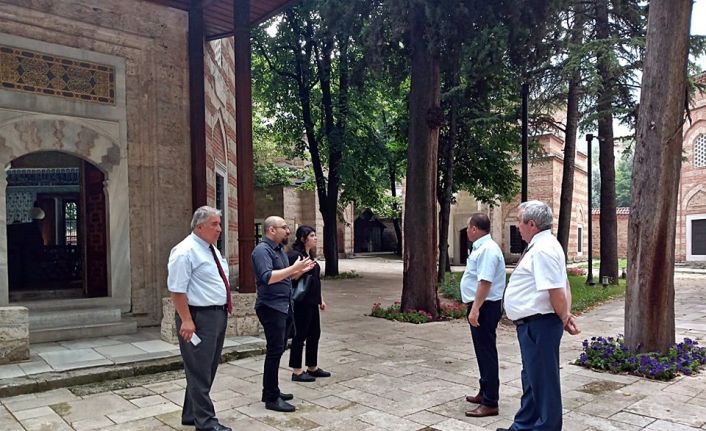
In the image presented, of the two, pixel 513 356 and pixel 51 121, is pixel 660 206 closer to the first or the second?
pixel 513 356

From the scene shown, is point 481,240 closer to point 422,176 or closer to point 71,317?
point 422,176

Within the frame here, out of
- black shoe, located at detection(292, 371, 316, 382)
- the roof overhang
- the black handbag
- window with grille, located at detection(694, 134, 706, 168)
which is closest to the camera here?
the black handbag

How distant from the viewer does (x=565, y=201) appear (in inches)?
651

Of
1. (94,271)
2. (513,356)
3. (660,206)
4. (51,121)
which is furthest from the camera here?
(94,271)

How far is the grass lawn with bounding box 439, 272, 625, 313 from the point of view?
41.9 feet

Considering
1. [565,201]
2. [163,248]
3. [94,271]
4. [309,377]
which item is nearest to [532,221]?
[309,377]

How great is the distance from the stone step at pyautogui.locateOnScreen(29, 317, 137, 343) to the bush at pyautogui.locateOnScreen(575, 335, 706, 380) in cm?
642

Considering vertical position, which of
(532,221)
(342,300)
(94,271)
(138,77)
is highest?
(138,77)

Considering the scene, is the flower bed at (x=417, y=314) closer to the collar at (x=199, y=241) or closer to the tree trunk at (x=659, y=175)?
the tree trunk at (x=659, y=175)

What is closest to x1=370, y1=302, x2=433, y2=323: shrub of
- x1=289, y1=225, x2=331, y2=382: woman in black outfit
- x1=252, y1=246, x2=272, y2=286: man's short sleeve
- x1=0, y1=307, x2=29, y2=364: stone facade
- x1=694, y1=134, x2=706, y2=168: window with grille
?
x1=289, y1=225, x2=331, y2=382: woman in black outfit

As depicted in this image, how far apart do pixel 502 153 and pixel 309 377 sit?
1574cm

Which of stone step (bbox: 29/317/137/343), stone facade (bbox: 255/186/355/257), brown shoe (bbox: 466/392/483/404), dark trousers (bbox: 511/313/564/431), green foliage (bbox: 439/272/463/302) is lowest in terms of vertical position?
green foliage (bbox: 439/272/463/302)

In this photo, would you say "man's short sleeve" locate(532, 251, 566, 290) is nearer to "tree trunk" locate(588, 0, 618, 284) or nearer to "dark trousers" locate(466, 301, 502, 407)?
"dark trousers" locate(466, 301, 502, 407)

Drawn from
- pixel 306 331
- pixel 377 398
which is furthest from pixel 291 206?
pixel 377 398
